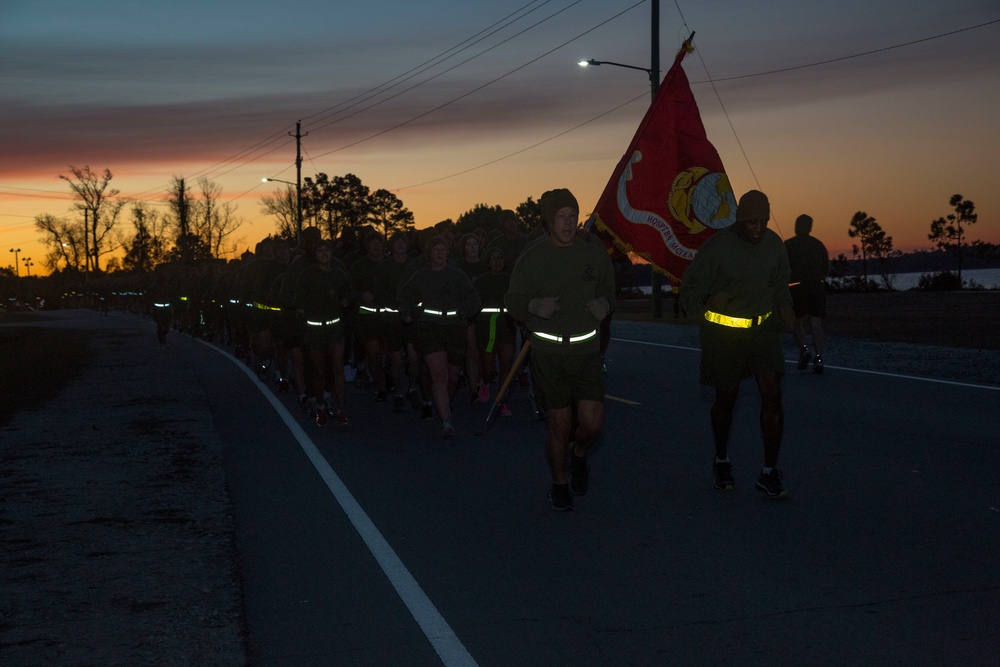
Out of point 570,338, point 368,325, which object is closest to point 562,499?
point 570,338

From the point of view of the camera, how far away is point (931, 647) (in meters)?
4.77

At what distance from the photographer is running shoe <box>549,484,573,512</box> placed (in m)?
7.59

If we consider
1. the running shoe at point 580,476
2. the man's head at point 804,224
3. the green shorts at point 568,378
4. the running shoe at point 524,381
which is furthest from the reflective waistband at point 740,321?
the man's head at point 804,224

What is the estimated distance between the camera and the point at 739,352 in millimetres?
7926

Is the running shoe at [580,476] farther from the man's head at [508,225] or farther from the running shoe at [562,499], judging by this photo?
the man's head at [508,225]

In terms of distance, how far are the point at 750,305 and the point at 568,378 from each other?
1288mm

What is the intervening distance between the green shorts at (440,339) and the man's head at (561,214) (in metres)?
4.00

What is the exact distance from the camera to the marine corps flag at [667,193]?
11.7m

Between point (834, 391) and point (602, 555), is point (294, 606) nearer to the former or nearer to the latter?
point (602, 555)

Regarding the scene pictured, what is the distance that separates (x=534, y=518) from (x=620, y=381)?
8355 millimetres

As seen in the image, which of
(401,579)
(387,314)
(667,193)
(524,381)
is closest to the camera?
(401,579)

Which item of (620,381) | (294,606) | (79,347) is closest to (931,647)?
(294,606)

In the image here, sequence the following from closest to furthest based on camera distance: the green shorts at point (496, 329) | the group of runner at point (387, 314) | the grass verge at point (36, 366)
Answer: the group of runner at point (387, 314) → the green shorts at point (496, 329) → the grass verge at point (36, 366)

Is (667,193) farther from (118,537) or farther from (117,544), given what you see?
(117,544)
